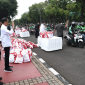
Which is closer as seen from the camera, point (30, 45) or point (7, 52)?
point (7, 52)

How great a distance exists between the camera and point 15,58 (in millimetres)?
6289

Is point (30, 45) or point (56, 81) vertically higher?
point (30, 45)

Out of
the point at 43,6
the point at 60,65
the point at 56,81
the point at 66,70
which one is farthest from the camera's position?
the point at 43,6

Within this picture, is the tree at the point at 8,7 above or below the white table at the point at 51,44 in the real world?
above

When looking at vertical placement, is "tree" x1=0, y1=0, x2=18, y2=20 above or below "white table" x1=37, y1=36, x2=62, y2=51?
above

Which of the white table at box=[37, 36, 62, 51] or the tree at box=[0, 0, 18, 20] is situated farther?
the tree at box=[0, 0, 18, 20]

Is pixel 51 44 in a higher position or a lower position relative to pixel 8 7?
lower

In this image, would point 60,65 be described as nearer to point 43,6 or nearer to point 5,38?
point 5,38

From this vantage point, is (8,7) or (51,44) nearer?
(51,44)

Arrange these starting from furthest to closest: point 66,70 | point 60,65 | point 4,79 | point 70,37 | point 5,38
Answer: point 70,37 < point 60,65 < point 66,70 < point 5,38 < point 4,79

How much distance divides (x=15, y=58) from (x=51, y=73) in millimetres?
2189

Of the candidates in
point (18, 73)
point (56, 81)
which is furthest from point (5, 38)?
point (56, 81)

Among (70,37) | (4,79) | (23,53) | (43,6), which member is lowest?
(4,79)

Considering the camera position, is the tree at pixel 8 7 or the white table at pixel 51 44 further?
the tree at pixel 8 7
